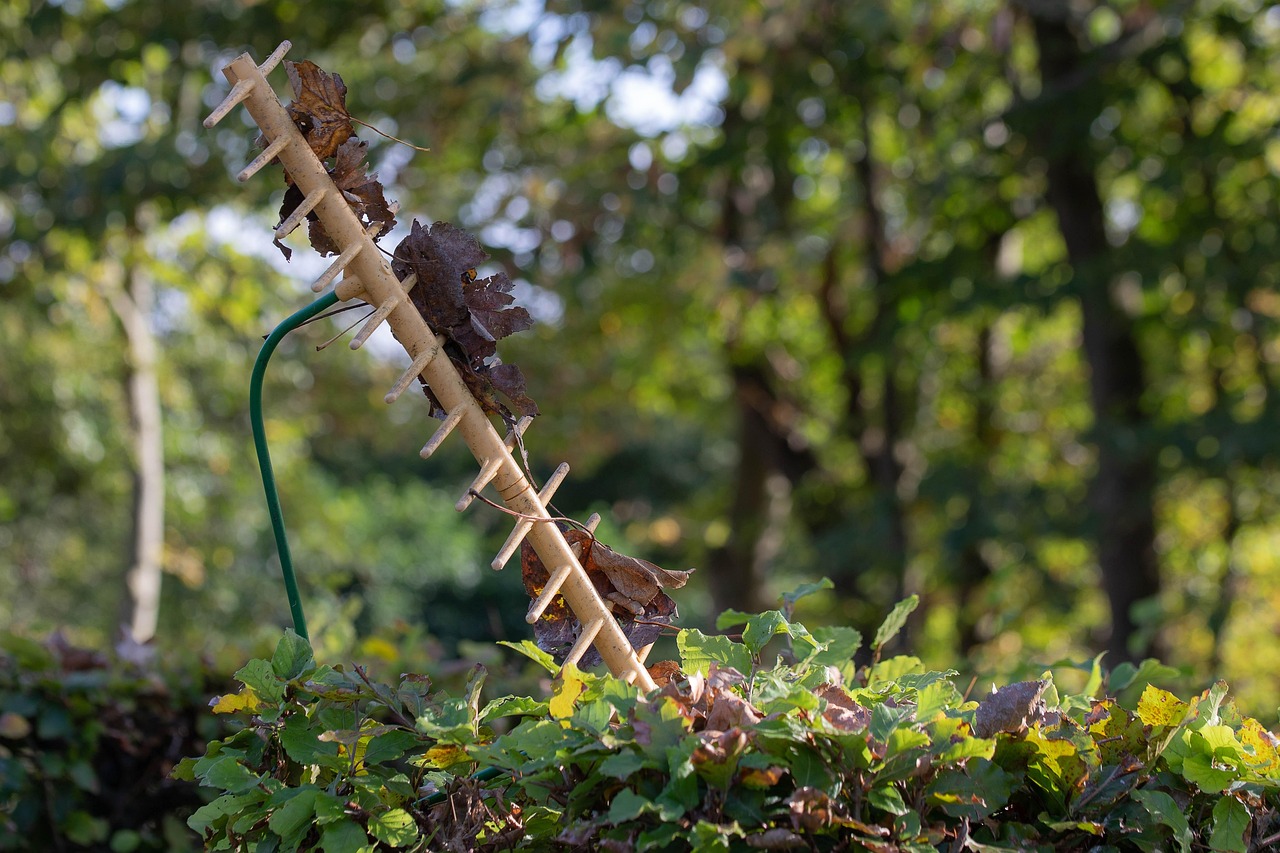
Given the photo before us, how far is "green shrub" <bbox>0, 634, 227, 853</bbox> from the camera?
7.56 feet

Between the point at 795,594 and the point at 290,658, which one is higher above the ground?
the point at 290,658

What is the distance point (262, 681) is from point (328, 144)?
0.62 metres

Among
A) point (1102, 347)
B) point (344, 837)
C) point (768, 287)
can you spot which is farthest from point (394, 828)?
point (1102, 347)

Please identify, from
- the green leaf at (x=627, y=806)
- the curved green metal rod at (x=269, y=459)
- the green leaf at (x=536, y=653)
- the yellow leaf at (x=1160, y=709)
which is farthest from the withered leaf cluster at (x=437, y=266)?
the yellow leaf at (x=1160, y=709)

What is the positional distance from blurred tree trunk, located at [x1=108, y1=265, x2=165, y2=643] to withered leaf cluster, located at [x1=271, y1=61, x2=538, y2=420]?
553 cm

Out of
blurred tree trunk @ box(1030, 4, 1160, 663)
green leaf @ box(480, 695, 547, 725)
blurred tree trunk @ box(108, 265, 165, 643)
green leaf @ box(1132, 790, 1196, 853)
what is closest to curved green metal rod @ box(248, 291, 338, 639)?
green leaf @ box(480, 695, 547, 725)

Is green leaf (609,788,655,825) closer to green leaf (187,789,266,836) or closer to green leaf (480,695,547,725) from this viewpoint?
green leaf (480,695,547,725)

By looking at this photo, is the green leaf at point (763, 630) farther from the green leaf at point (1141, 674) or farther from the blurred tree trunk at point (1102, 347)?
the blurred tree trunk at point (1102, 347)

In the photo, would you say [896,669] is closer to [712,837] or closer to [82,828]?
[712,837]

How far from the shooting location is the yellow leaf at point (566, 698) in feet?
3.70

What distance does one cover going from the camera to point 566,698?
1.14m

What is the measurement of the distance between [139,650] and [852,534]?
196 inches

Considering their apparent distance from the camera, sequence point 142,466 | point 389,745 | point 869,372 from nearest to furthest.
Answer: point 389,745
point 142,466
point 869,372

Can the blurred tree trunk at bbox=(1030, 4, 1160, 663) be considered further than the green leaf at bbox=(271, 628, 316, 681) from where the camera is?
Yes
